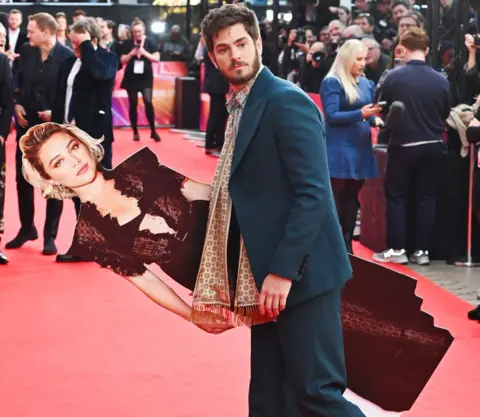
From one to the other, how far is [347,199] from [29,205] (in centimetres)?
244

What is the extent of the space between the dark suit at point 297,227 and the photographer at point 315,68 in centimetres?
872

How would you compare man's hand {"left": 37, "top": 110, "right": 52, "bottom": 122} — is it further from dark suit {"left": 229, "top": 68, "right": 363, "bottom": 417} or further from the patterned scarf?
dark suit {"left": 229, "top": 68, "right": 363, "bottom": 417}

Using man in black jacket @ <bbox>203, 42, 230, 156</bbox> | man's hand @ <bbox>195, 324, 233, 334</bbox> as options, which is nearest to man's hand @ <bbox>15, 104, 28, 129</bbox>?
man's hand @ <bbox>195, 324, 233, 334</bbox>

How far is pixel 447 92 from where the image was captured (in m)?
7.68

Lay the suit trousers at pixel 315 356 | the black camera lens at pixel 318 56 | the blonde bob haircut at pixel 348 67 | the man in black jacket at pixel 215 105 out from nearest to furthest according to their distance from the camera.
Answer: the suit trousers at pixel 315 356, the blonde bob haircut at pixel 348 67, the black camera lens at pixel 318 56, the man in black jacket at pixel 215 105

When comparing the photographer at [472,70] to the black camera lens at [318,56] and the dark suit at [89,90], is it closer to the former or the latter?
the dark suit at [89,90]

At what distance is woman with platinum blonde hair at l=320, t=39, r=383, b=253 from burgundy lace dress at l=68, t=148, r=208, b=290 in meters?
4.17

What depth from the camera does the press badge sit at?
15078mm

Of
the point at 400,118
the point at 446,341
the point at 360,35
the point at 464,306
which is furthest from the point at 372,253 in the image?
the point at 446,341

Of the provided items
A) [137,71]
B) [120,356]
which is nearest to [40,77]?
[120,356]

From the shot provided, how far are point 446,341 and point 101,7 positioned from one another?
56.0 feet

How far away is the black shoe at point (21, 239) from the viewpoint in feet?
27.4

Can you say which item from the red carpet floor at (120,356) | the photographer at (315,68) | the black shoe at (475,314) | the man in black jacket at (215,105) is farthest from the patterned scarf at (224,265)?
the man in black jacket at (215,105)

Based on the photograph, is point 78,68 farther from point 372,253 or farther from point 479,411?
point 479,411
